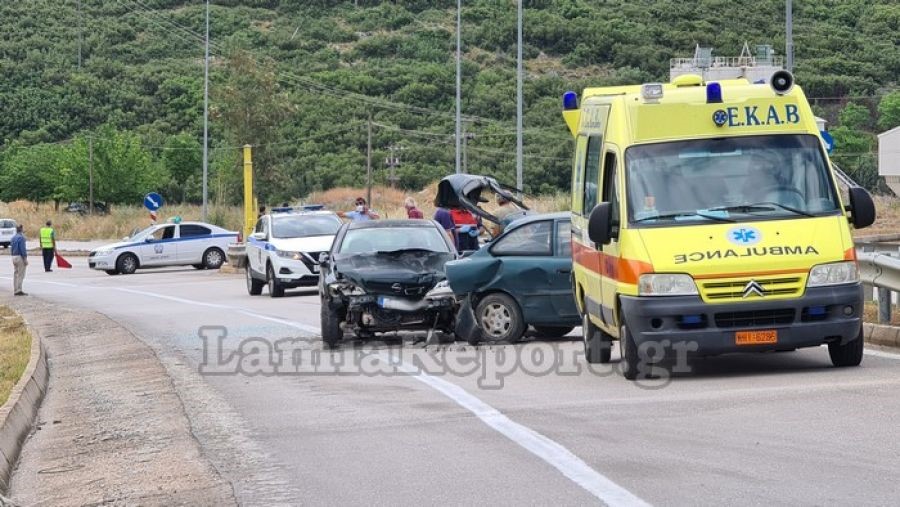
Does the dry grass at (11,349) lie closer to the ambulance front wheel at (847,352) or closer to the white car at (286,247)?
the white car at (286,247)

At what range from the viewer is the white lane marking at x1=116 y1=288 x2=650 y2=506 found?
803 cm

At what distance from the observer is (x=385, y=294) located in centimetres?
1803

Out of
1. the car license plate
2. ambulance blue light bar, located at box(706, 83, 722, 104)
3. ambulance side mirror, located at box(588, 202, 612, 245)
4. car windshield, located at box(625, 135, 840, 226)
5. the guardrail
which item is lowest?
the car license plate

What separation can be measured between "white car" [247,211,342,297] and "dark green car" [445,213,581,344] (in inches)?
455

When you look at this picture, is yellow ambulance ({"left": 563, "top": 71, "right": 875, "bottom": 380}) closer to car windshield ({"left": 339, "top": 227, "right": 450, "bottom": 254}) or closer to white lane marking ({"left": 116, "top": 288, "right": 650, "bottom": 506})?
white lane marking ({"left": 116, "top": 288, "right": 650, "bottom": 506})

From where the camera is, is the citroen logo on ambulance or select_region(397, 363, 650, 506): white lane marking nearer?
select_region(397, 363, 650, 506): white lane marking

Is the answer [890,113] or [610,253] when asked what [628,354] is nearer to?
[610,253]

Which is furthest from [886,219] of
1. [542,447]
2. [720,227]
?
[542,447]

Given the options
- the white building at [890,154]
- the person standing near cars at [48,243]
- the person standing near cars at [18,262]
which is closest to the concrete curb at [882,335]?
the person standing near cars at [18,262]

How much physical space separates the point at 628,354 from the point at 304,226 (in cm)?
1890

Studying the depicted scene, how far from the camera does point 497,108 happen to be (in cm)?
8769

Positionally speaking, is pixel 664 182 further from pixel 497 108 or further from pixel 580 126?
pixel 497 108

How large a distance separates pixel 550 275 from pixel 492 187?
234 centimetres

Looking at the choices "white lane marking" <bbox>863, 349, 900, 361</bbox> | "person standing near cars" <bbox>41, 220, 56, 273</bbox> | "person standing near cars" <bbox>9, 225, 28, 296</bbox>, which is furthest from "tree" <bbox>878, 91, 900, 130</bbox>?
"white lane marking" <bbox>863, 349, 900, 361</bbox>
